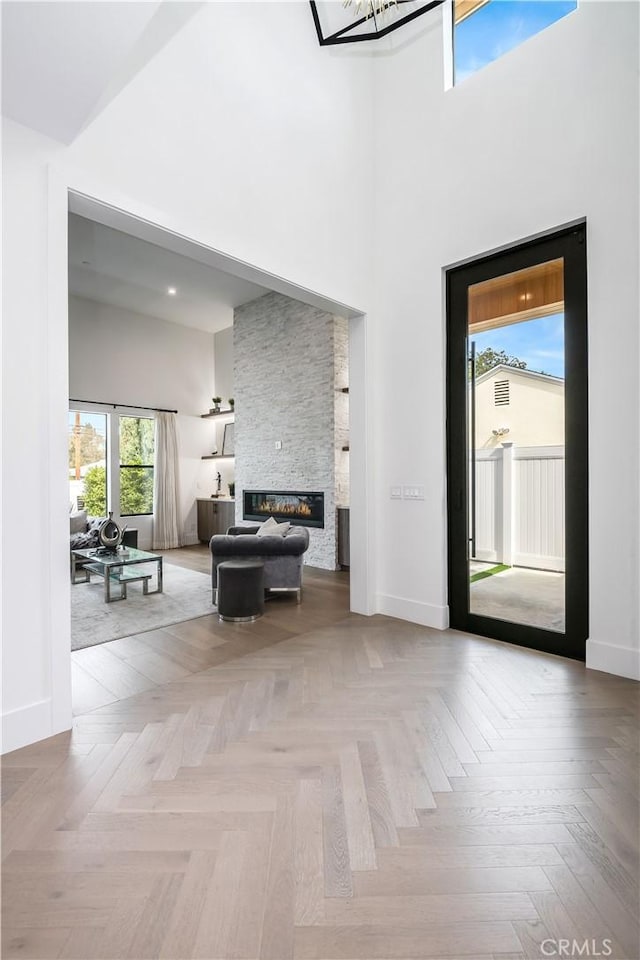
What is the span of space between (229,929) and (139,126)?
11.5 feet

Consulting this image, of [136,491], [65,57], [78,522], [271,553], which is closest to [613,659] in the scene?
[271,553]

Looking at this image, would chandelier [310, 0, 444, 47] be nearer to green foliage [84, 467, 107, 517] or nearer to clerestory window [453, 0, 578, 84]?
clerestory window [453, 0, 578, 84]

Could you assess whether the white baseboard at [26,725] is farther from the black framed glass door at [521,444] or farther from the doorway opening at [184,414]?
the black framed glass door at [521,444]

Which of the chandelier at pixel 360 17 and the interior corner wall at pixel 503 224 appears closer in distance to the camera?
the interior corner wall at pixel 503 224

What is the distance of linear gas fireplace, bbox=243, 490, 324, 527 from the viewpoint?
6445 millimetres

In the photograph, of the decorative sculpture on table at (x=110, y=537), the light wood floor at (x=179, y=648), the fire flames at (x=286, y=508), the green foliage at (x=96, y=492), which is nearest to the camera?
the light wood floor at (x=179, y=648)

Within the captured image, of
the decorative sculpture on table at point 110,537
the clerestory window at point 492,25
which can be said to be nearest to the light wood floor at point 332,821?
the decorative sculpture on table at point 110,537

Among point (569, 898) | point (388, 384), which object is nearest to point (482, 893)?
point (569, 898)

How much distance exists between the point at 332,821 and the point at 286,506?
5298mm

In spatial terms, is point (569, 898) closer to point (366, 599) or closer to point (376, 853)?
point (376, 853)

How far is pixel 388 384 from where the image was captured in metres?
4.09

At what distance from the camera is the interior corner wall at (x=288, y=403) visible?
6.26 m

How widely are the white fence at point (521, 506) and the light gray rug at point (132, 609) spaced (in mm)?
2547

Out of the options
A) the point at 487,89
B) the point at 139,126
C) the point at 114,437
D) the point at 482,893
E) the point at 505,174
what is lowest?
the point at 482,893
